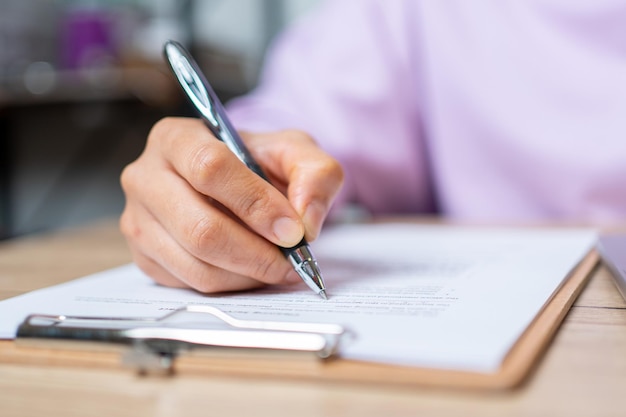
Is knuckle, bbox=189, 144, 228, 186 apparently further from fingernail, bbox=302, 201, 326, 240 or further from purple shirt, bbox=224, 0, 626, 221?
purple shirt, bbox=224, 0, 626, 221

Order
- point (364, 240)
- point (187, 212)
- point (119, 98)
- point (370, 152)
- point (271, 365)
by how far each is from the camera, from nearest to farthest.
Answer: point (271, 365), point (187, 212), point (364, 240), point (370, 152), point (119, 98)

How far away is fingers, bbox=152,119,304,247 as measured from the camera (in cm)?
32

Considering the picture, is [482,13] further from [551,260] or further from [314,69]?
[551,260]

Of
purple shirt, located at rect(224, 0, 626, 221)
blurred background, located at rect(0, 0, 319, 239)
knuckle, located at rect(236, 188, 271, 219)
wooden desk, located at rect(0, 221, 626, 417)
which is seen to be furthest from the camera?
blurred background, located at rect(0, 0, 319, 239)

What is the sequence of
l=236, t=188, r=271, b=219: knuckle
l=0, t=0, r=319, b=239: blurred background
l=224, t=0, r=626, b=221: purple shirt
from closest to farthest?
l=236, t=188, r=271, b=219: knuckle, l=224, t=0, r=626, b=221: purple shirt, l=0, t=0, r=319, b=239: blurred background

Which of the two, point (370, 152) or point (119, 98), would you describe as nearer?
point (370, 152)

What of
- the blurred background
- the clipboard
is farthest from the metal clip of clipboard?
the blurred background

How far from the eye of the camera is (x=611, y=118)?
2.12 ft

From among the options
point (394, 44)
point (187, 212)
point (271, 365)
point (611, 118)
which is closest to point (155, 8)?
point (394, 44)

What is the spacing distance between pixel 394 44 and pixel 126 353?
0.65 meters

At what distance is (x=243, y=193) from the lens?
321mm

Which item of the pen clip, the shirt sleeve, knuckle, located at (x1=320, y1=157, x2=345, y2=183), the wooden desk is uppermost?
the shirt sleeve

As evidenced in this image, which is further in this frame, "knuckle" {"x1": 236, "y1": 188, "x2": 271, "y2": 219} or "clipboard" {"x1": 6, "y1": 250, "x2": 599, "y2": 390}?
"knuckle" {"x1": 236, "y1": 188, "x2": 271, "y2": 219}

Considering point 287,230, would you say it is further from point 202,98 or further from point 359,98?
point 359,98
